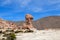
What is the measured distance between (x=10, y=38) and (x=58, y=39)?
956 centimetres

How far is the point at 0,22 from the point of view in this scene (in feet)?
171

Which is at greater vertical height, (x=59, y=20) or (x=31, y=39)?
(x=59, y=20)

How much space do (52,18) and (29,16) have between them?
7366 centimetres

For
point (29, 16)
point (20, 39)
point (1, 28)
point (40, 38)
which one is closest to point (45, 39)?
point (40, 38)

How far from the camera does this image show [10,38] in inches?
1510

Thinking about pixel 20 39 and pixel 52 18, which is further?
pixel 52 18

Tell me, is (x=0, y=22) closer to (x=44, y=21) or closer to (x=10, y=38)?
(x=10, y=38)

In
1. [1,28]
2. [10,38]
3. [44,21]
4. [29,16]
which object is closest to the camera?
[10,38]

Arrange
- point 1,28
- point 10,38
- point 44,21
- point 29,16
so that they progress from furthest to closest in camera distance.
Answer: point 44,21
point 29,16
point 1,28
point 10,38

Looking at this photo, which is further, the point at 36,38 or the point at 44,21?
the point at 44,21

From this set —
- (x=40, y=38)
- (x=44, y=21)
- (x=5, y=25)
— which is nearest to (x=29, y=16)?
(x=5, y=25)

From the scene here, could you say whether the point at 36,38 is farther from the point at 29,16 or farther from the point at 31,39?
the point at 29,16

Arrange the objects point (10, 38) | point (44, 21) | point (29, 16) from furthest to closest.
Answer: point (44, 21) < point (29, 16) < point (10, 38)

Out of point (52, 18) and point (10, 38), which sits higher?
point (52, 18)
